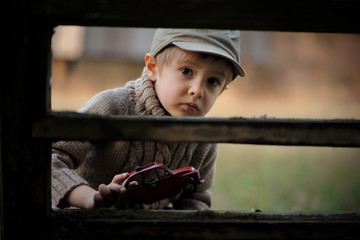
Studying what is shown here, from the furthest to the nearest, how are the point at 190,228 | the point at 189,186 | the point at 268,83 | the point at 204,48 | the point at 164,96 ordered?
the point at 268,83 → the point at 164,96 → the point at 204,48 → the point at 189,186 → the point at 190,228

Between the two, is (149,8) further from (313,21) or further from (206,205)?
(206,205)

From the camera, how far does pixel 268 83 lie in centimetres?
895

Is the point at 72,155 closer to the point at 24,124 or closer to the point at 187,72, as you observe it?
the point at 187,72

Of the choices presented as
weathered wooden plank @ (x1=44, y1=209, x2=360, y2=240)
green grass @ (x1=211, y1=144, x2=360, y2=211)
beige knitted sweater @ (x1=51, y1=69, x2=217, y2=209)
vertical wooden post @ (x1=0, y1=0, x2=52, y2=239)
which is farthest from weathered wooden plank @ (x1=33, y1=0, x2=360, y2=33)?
green grass @ (x1=211, y1=144, x2=360, y2=211)

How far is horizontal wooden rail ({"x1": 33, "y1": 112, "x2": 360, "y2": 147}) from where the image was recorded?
102 cm

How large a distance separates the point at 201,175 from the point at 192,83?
0.66m

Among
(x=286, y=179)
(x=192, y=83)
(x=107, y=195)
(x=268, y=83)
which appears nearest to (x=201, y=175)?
(x=192, y=83)

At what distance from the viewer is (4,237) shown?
1.10 m

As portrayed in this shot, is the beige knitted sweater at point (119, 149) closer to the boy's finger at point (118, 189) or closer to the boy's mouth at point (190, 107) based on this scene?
the boy's mouth at point (190, 107)

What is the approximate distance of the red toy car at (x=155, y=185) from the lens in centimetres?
145

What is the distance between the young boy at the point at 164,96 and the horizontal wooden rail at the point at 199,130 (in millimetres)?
662

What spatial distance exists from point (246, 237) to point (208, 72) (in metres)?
0.88

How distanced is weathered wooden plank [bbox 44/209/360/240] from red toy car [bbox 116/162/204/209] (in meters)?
0.32

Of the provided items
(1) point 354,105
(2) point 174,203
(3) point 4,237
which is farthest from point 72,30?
(3) point 4,237
